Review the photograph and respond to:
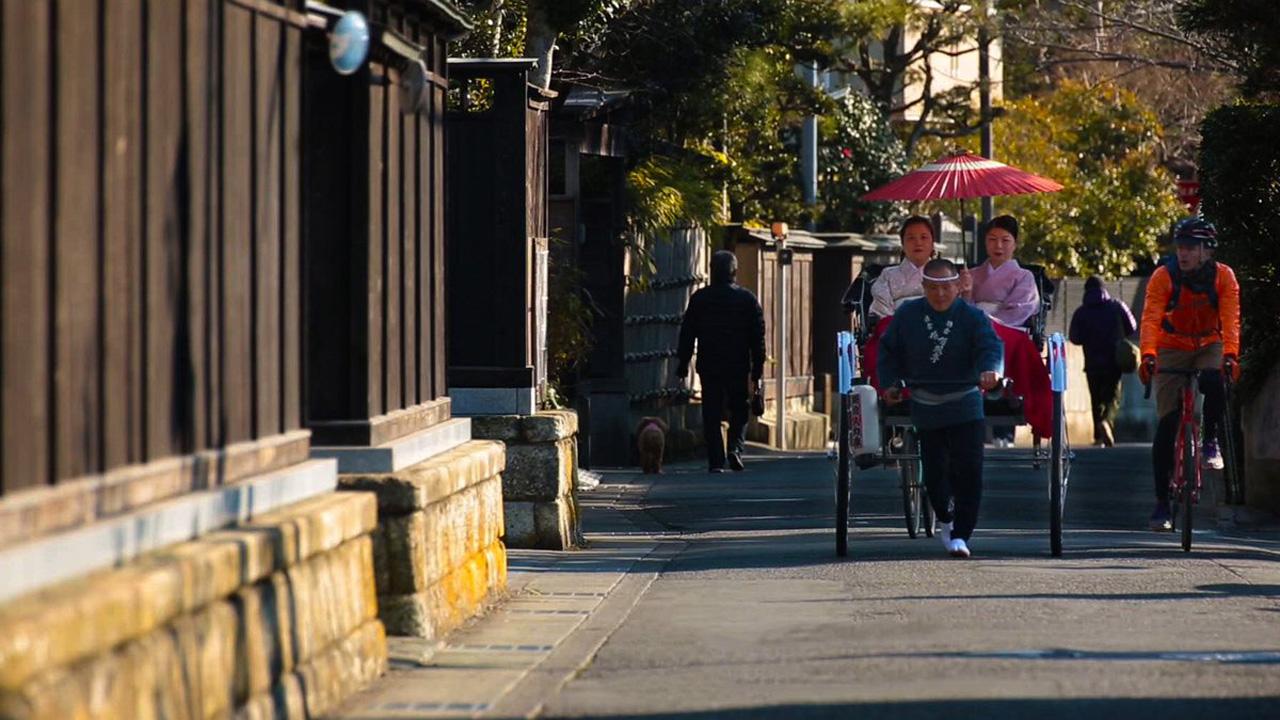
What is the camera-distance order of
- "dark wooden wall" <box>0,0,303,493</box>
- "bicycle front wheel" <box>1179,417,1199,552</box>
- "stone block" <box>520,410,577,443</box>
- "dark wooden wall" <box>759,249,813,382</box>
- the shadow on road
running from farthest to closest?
"dark wooden wall" <box>759,249,813,382</box>
"stone block" <box>520,410,577,443</box>
"bicycle front wheel" <box>1179,417,1199,552</box>
the shadow on road
"dark wooden wall" <box>0,0,303,493</box>

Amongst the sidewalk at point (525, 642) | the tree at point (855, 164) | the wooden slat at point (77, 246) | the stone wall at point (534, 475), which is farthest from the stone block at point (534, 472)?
the tree at point (855, 164)

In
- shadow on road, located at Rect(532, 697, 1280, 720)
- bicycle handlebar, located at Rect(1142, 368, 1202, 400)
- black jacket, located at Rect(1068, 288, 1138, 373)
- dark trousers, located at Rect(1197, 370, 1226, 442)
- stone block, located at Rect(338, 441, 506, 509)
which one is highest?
black jacket, located at Rect(1068, 288, 1138, 373)

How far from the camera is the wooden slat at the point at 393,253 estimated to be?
9695 millimetres

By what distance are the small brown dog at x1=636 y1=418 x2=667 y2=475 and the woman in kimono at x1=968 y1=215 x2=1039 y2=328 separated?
6.36 m

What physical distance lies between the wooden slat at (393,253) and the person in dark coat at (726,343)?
11.5m

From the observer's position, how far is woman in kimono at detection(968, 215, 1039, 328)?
48.0 feet

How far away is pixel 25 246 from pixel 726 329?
53.5 ft

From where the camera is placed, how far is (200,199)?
7.18 meters

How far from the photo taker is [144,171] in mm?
6535

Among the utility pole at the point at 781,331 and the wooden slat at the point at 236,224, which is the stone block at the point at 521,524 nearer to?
the wooden slat at the point at 236,224

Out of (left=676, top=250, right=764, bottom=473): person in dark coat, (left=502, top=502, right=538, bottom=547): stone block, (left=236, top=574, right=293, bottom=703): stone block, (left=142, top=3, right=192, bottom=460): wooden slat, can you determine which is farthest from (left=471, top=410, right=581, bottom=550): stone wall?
(left=676, top=250, right=764, bottom=473): person in dark coat

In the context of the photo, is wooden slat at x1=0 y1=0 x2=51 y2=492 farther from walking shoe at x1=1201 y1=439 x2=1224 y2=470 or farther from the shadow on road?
walking shoe at x1=1201 y1=439 x2=1224 y2=470

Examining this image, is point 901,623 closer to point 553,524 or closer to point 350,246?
point 350,246

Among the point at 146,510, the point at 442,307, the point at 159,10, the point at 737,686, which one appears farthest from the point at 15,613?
the point at 442,307
